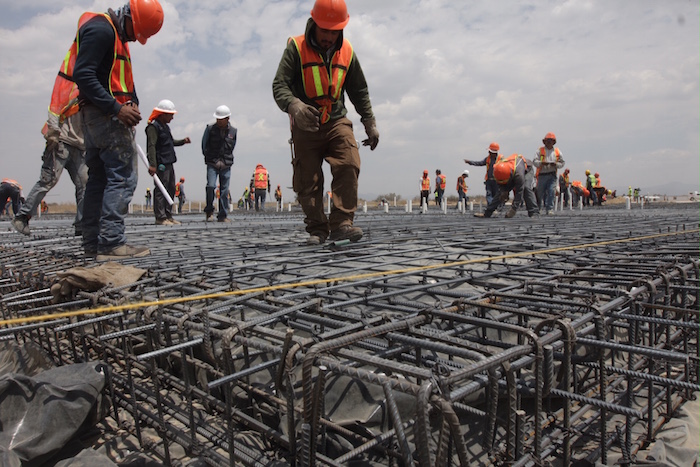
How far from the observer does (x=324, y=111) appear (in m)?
4.16

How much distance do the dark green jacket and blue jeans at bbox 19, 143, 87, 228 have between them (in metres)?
3.05

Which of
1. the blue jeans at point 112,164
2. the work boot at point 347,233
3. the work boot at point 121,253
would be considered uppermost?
the blue jeans at point 112,164

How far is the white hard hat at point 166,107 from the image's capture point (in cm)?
778

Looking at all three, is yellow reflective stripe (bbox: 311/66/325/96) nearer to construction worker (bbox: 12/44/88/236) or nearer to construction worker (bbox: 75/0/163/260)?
construction worker (bbox: 75/0/163/260)

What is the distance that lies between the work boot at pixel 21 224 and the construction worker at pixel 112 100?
6.03 ft

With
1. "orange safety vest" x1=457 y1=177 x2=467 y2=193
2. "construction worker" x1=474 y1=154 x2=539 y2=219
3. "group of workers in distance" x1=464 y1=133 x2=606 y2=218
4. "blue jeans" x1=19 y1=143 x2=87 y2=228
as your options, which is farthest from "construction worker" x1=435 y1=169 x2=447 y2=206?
"blue jeans" x1=19 y1=143 x2=87 y2=228

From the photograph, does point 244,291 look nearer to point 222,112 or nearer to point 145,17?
point 145,17

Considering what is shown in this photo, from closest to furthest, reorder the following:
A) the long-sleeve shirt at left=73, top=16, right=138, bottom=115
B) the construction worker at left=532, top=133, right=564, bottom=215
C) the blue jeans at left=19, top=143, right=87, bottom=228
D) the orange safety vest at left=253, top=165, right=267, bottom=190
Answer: the long-sleeve shirt at left=73, top=16, right=138, bottom=115, the blue jeans at left=19, top=143, right=87, bottom=228, the construction worker at left=532, top=133, right=564, bottom=215, the orange safety vest at left=253, top=165, right=267, bottom=190

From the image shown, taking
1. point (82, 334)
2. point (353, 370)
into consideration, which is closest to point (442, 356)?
point (353, 370)

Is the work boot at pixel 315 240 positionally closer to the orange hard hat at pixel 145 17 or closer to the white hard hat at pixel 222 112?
the orange hard hat at pixel 145 17

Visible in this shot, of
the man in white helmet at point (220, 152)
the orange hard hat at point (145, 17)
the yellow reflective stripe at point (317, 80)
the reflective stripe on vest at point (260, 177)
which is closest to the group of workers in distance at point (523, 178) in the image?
the man in white helmet at point (220, 152)

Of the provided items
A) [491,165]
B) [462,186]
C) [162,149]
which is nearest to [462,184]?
[462,186]

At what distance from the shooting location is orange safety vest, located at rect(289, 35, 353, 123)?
13.1 feet

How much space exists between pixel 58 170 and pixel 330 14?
4124mm
